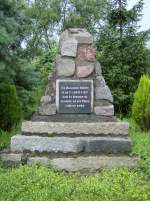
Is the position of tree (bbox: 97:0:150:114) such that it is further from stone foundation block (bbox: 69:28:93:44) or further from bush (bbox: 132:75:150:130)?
stone foundation block (bbox: 69:28:93:44)

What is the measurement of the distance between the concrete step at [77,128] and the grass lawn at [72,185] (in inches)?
29.9

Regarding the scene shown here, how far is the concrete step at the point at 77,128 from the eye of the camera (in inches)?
307

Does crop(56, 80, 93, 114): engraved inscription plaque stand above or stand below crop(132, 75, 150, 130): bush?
above

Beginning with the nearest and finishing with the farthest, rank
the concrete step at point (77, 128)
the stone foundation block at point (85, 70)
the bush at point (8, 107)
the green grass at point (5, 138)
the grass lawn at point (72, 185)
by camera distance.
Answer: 1. the grass lawn at point (72, 185)
2. the concrete step at point (77, 128)
3. the stone foundation block at point (85, 70)
4. the green grass at point (5, 138)
5. the bush at point (8, 107)

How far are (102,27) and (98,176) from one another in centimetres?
851

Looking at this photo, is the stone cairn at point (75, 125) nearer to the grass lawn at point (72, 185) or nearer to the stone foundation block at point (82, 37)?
the stone foundation block at point (82, 37)

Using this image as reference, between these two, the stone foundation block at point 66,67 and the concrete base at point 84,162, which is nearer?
the concrete base at point 84,162

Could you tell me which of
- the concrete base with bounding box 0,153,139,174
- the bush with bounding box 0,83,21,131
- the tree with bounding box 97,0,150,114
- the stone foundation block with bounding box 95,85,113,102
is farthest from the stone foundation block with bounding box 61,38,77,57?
the tree with bounding box 97,0,150,114

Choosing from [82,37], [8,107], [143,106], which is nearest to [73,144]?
[82,37]

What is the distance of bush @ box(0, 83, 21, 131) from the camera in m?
10.5

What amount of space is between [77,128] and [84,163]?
62cm

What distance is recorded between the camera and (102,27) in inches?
579

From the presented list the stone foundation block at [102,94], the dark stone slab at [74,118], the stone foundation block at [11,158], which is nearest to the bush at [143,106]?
the stone foundation block at [102,94]

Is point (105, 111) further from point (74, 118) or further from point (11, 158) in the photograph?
point (11, 158)
